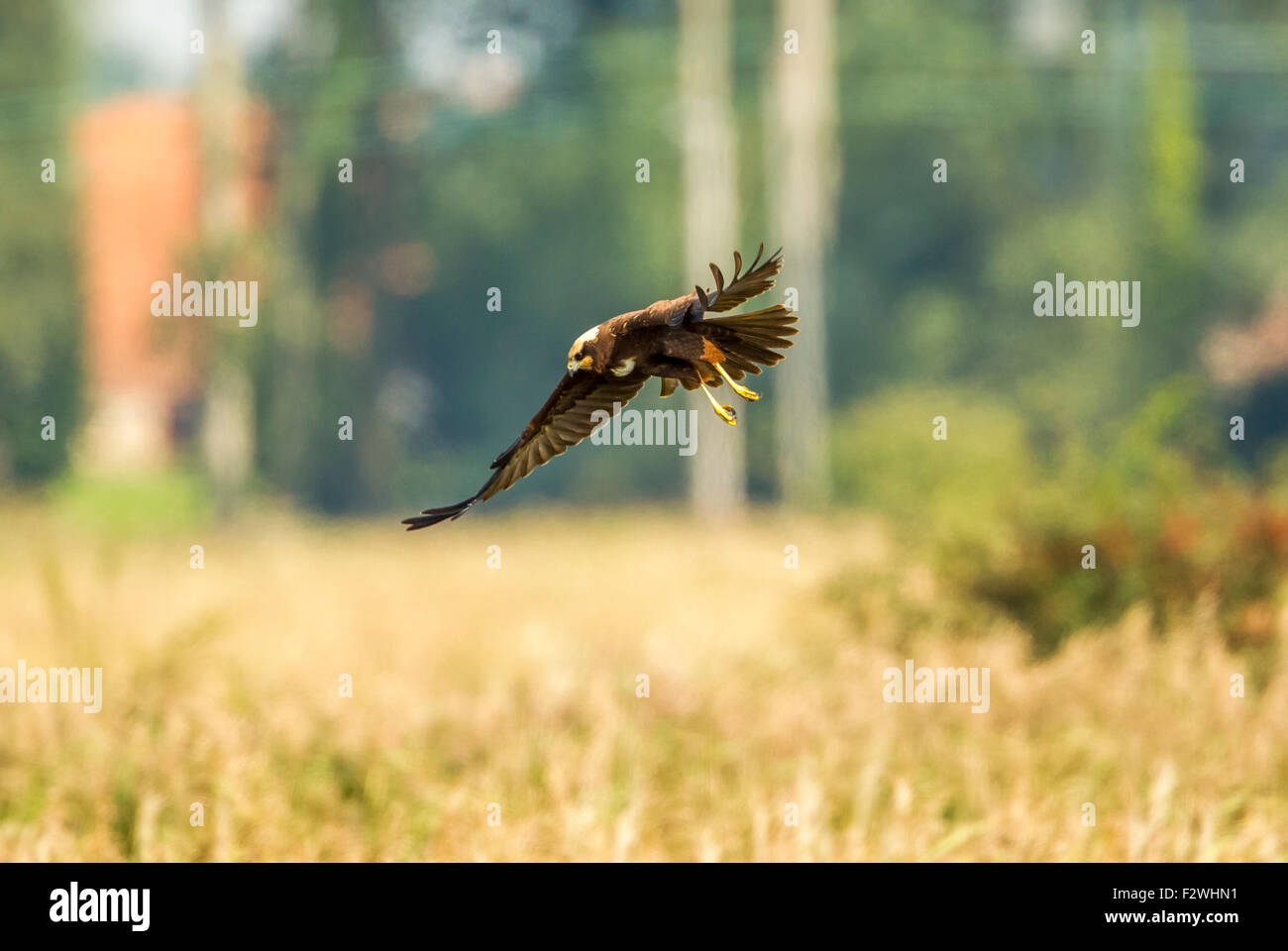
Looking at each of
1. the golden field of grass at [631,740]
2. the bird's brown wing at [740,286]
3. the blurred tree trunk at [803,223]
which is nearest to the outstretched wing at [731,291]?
the bird's brown wing at [740,286]

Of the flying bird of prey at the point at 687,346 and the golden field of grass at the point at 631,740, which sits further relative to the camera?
the golden field of grass at the point at 631,740

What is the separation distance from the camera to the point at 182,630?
25.8ft

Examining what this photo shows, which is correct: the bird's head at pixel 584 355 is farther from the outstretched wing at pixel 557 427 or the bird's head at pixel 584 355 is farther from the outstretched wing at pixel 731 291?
the outstretched wing at pixel 731 291

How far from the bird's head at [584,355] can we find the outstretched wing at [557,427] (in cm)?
1

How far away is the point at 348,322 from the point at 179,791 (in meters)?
26.4

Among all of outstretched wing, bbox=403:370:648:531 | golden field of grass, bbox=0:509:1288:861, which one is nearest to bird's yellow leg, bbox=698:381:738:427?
outstretched wing, bbox=403:370:648:531

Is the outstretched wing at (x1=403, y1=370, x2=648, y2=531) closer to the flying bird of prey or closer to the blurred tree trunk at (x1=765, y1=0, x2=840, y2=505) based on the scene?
the flying bird of prey

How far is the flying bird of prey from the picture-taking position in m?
1.85

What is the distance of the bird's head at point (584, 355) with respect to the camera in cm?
193

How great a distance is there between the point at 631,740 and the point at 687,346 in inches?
197

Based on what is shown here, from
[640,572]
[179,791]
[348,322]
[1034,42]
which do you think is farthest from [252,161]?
[179,791]

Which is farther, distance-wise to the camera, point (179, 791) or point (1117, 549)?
point (1117, 549)

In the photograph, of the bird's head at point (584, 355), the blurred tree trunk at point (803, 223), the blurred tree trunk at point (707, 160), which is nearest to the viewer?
the bird's head at point (584, 355)
